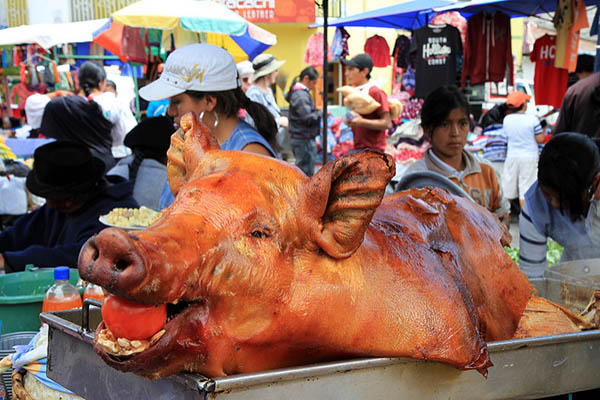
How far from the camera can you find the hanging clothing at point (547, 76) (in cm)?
741

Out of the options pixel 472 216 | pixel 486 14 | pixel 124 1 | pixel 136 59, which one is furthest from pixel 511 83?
pixel 124 1

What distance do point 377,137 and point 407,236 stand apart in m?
5.68

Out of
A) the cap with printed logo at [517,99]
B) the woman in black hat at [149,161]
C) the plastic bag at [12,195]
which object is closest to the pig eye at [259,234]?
the woman in black hat at [149,161]

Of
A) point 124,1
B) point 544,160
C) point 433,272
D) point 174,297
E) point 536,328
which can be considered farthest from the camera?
point 124,1

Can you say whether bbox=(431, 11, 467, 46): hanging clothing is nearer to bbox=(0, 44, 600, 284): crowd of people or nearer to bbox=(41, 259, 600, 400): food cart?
bbox=(0, 44, 600, 284): crowd of people

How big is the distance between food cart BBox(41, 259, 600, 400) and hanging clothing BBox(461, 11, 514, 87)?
19.9ft

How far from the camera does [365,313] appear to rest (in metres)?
1.52

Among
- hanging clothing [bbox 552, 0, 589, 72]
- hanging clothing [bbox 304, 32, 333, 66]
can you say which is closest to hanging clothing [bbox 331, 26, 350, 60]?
hanging clothing [bbox 552, 0, 589, 72]

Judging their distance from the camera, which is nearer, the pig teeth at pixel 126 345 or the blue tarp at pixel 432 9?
the pig teeth at pixel 126 345

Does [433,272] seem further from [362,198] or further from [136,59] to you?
[136,59]

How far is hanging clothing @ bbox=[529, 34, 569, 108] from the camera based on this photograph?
7410 mm

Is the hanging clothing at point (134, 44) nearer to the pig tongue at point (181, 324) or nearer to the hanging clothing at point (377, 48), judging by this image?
the hanging clothing at point (377, 48)

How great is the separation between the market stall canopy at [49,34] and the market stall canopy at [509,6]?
→ 6.40 metres

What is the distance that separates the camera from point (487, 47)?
287 inches
